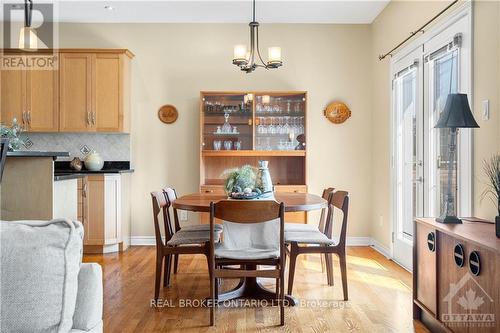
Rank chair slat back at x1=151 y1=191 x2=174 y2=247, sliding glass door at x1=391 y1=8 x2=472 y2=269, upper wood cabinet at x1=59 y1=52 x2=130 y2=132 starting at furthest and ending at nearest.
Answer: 1. upper wood cabinet at x1=59 y1=52 x2=130 y2=132
2. chair slat back at x1=151 y1=191 x2=174 y2=247
3. sliding glass door at x1=391 y1=8 x2=472 y2=269

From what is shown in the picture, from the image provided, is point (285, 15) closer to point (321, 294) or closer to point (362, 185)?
point (362, 185)

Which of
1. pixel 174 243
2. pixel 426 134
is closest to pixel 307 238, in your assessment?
pixel 174 243

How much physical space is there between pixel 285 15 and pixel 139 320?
12.7ft

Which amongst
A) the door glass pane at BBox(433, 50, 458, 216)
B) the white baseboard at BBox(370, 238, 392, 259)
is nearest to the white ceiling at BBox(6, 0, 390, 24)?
the door glass pane at BBox(433, 50, 458, 216)

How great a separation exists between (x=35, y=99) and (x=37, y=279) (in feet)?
15.2

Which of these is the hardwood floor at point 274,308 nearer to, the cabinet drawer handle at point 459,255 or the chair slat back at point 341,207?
the chair slat back at point 341,207

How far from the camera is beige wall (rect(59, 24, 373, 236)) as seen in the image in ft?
17.6

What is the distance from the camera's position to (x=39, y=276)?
43.1 inches

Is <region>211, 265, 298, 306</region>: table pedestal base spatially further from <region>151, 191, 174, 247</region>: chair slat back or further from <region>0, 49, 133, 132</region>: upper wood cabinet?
<region>0, 49, 133, 132</region>: upper wood cabinet

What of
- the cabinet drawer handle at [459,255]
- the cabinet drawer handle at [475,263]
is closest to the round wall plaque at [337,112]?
the cabinet drawer handle at [459,255]

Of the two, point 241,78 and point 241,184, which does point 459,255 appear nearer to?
point 241,184

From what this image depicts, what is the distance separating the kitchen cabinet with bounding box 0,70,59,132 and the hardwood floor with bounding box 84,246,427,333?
1.98m

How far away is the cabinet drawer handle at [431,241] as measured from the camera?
2.50m

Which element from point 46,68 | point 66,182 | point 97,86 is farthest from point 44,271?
point 46,68
